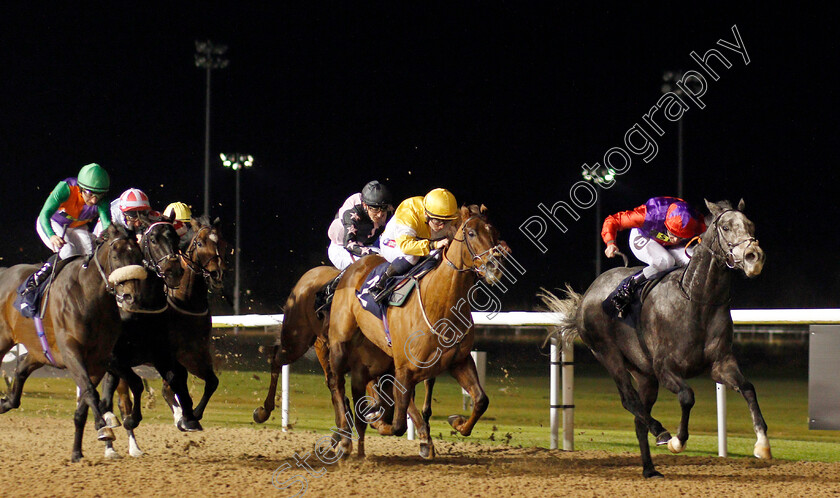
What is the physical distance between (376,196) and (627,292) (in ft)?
6.26

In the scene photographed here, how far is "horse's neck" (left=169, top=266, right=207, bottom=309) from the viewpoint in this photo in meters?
6.48

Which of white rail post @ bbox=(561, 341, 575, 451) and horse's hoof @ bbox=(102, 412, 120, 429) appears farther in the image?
white rail post @ bbox=(561, 341, 575, 451)

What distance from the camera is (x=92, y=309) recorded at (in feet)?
18.1

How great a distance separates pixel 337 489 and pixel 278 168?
24.9m

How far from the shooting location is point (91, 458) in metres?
5.75

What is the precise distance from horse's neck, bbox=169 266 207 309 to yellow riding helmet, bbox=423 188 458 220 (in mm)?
2143

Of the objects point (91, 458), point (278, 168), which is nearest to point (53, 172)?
point (278, 168)

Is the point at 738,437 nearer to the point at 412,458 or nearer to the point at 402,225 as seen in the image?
the point at 412,458

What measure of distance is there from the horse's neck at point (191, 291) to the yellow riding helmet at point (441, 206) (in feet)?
7.03

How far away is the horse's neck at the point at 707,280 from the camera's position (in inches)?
195

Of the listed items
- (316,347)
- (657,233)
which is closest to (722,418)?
(657,233)

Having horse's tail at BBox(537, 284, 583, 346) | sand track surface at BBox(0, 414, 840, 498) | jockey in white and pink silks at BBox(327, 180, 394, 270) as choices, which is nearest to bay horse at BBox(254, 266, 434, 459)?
jockey in white and pink silks at BBox(327, 180, 394, 270)

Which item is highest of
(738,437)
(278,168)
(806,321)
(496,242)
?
(278,168)

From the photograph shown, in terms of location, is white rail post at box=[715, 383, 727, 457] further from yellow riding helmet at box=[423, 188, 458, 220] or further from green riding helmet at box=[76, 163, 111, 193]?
green riding helmet at box=[76, 163, 111, 193]
